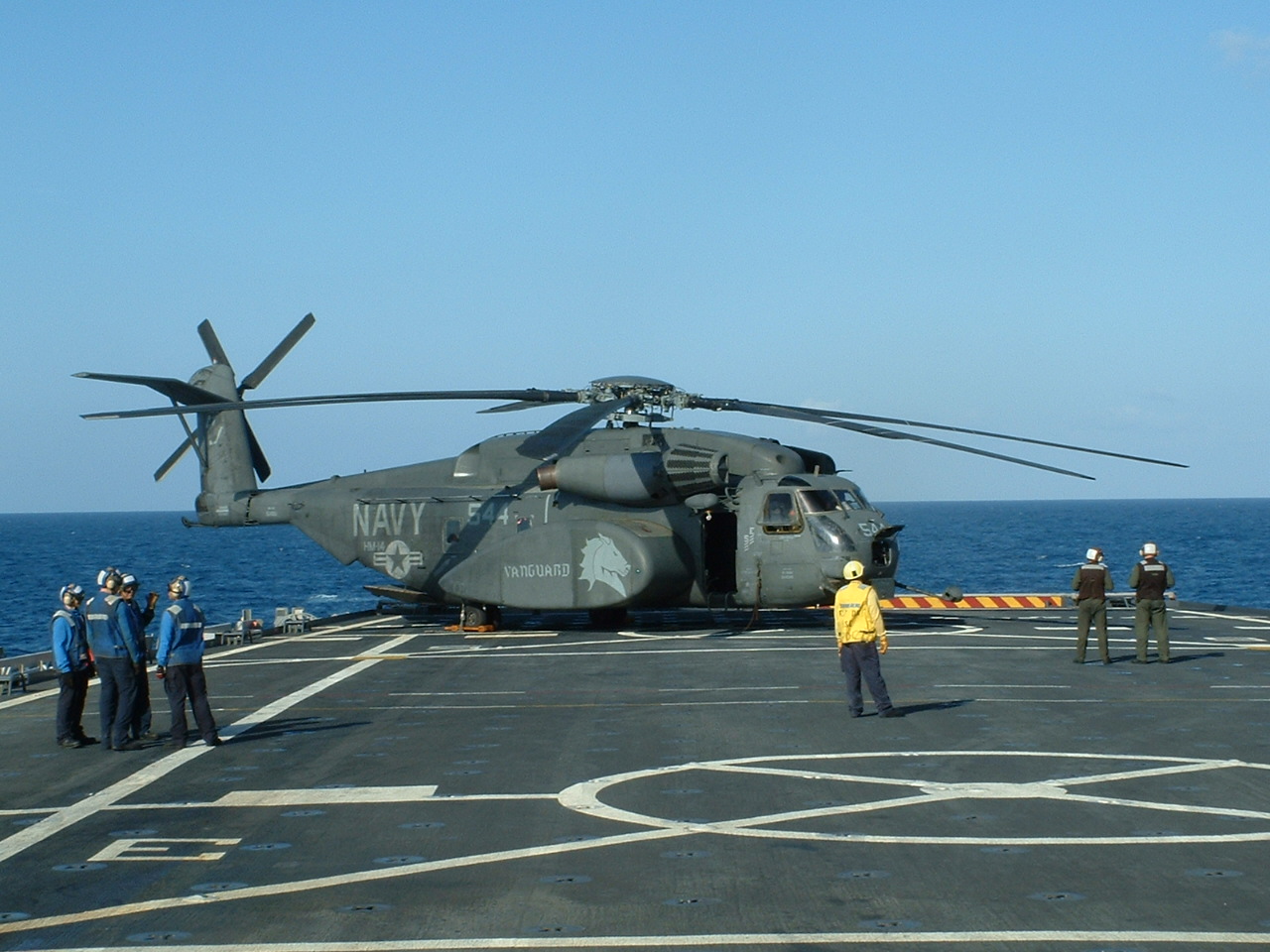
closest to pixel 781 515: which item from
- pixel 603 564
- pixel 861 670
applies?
pixel 603 564

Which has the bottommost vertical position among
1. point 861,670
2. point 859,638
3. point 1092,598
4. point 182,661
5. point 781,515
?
point 861,670

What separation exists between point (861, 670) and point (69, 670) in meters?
9.08

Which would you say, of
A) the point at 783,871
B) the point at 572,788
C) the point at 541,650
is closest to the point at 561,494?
the point at 541,650

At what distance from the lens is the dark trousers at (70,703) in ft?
49.1

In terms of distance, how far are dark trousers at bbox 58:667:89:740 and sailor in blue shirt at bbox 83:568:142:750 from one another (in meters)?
0.29

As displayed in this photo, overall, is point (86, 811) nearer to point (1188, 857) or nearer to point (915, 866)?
point (915, 866)

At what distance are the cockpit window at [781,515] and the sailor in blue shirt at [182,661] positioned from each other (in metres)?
13.6

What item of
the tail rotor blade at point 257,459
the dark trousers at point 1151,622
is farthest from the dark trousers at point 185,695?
the tail rotor blade at point 257,459

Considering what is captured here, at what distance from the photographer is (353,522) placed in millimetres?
30562

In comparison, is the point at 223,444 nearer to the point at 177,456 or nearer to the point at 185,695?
the point at 177,456

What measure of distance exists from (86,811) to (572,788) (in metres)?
4.17

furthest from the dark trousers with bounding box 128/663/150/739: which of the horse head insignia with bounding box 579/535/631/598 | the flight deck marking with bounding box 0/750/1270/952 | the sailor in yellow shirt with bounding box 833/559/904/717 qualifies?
the horse head insignia with bounding box 579/535/631/598

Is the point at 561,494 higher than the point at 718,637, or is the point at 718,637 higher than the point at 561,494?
the point at 561,494

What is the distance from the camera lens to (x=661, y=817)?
10898 mm
